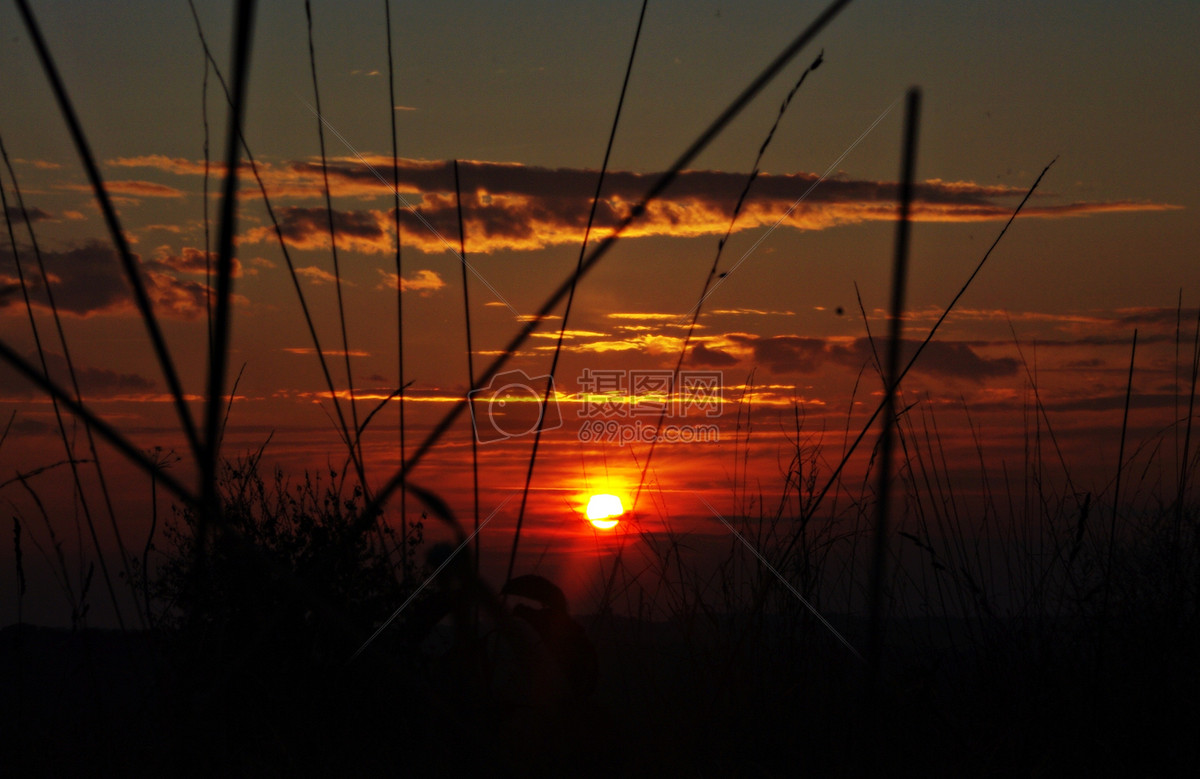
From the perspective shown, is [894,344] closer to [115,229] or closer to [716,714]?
[115,229]

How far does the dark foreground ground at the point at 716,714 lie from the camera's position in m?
1.39

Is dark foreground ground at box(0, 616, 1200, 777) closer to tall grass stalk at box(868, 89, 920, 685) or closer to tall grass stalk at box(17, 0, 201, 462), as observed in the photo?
tall grass stalk at box(868, 89, 920, 685)

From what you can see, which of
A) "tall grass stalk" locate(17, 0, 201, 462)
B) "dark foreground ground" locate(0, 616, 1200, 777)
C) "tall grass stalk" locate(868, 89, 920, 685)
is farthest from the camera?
"dark foreground ground" locate(0, 616, 1200, 777)

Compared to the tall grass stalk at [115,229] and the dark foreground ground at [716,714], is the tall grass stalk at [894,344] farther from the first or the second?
the tall grass stalk at [115,229]

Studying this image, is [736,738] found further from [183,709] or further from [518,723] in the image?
[183,709]

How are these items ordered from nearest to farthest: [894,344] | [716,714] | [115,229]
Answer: [115,229] < [894,344] < [716,714]

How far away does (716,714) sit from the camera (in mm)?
1935

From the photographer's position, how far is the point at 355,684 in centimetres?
288

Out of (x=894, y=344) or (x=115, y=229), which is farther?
(x=894, y=344)

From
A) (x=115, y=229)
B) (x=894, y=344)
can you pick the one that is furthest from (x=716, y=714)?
(x=115, y=229)

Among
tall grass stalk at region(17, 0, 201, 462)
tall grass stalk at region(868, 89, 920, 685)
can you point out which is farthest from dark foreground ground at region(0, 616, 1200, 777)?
tall grass stalk at region(17, 0, 201, 462)

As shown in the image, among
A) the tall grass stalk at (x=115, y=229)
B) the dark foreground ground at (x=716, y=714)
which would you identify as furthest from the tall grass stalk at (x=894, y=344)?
the tall grass stalk at (x=115, y=229)

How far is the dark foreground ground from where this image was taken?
1.39m

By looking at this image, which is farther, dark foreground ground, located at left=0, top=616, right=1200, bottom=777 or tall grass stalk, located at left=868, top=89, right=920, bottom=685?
dark foreground ground, located at left=0, top=616, right=1200, bottom=777
